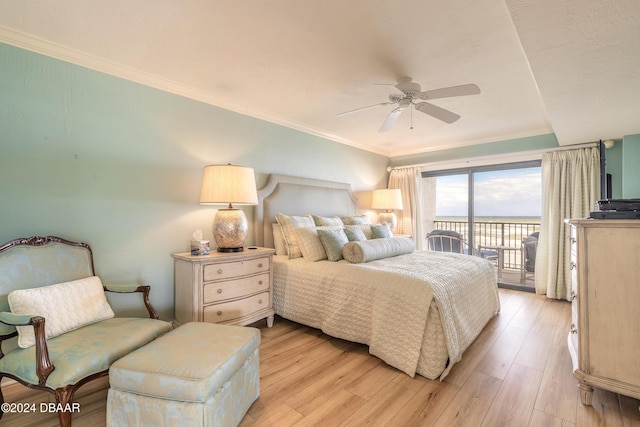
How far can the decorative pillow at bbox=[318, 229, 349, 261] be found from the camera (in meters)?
2.90

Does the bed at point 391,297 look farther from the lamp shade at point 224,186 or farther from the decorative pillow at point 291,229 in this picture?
the lamp shade at point 224,186

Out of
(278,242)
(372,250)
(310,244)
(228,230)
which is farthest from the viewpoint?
(278,242)

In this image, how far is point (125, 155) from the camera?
2.38 m

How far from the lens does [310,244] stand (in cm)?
298

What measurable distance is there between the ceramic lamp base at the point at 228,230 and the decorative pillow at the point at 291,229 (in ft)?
1.95

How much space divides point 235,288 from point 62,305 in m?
1.16

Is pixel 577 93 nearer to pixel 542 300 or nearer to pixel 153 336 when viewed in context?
pixel 542 300

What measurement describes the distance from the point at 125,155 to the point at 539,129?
5.08m

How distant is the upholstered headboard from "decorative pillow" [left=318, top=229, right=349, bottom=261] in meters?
0.70

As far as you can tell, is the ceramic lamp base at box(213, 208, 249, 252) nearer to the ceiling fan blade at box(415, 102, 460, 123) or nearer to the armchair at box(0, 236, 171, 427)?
the armchair at box(0, 236, 171, 427)

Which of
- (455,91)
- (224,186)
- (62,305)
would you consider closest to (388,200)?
(455,91)

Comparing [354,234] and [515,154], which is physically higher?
[515,154]

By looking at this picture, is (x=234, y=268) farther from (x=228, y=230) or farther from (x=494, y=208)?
(x=494, y=208)

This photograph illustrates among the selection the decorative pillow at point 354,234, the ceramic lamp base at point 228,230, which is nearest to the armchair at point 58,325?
the ceramic lamp base at point 228,230
